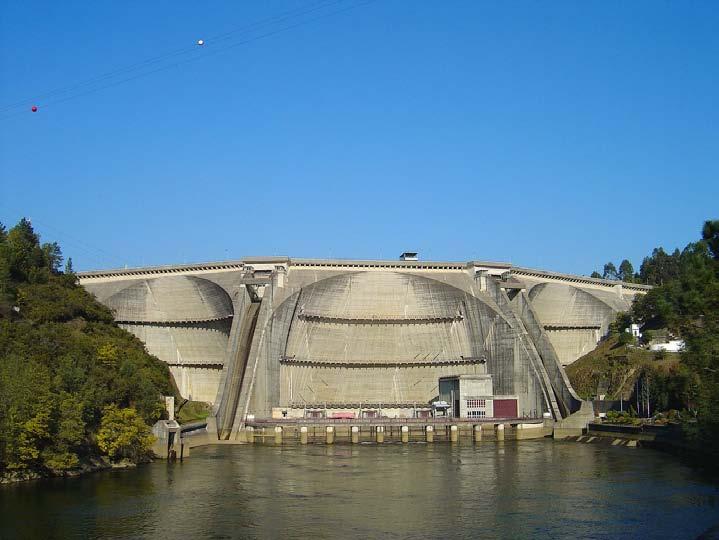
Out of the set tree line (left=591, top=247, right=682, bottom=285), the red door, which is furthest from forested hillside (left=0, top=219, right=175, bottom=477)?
tree line (left=591, top=247, right=682, bottom=285)

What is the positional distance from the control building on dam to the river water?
25554 millimetres

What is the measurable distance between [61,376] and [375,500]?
19.7m

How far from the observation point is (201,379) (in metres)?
88.4

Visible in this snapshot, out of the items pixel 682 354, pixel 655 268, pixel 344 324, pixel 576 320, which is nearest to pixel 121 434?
pixel 682 354

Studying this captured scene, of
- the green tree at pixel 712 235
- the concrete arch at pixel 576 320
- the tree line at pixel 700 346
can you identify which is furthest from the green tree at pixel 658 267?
the green tree at pixel 712 235

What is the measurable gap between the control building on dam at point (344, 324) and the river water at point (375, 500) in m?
25.6

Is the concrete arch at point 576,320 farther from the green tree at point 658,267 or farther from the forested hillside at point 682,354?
the green tree at point 658,267

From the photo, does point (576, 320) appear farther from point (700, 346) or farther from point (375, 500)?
point (375, 500)

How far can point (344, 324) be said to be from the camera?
8669cm

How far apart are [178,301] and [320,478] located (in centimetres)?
4647

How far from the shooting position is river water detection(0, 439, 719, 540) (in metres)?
32.2

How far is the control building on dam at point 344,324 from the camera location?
264ft

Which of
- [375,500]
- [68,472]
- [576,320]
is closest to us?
[375,500]

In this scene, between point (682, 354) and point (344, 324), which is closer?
point (682, 354)
